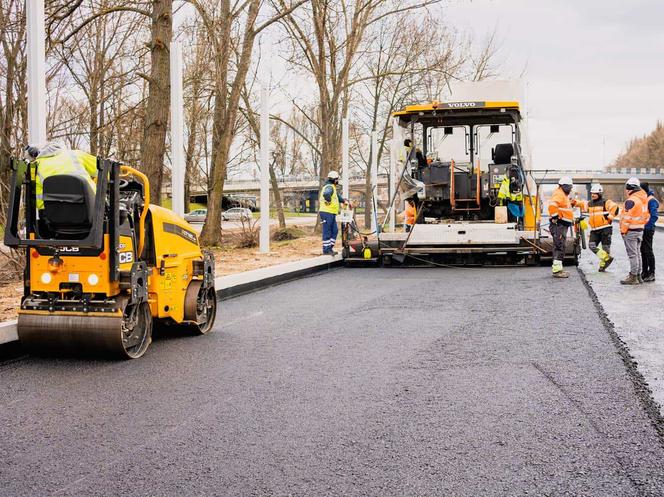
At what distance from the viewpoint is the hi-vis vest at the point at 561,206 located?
1319 centimetres

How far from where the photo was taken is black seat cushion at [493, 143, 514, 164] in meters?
15.4

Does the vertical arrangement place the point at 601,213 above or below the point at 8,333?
above

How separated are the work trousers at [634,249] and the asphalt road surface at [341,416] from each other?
183 inches

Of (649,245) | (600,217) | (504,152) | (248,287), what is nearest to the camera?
(248,287)

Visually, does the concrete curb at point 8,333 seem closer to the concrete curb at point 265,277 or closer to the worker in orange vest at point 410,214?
the concrete curb at point 265,277

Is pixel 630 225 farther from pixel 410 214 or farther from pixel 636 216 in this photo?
pixel 410 214

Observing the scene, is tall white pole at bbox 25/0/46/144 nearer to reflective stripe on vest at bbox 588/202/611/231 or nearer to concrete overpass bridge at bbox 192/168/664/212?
reflective stripe on vest at bbox 588/202/611/231

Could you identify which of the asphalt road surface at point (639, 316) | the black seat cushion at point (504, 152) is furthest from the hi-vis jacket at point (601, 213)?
the black seat cushion at point (504, 152)

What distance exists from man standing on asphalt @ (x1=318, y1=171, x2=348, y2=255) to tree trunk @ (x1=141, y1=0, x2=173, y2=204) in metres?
3.57

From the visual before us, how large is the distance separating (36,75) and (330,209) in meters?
8.65

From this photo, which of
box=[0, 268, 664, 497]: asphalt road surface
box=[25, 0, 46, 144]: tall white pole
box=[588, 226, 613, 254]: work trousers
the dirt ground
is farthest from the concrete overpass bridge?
box=[0, 268, 664, 497]: asphalt road surface

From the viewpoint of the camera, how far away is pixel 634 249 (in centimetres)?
1227

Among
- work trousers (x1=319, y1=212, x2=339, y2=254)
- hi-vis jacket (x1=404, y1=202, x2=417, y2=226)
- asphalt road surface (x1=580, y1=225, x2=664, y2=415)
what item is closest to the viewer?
asphalt road surface (x1=580, y1=225, x2=664, y2=415)

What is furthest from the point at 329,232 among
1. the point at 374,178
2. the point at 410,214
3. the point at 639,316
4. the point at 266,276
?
the point at 639,316
